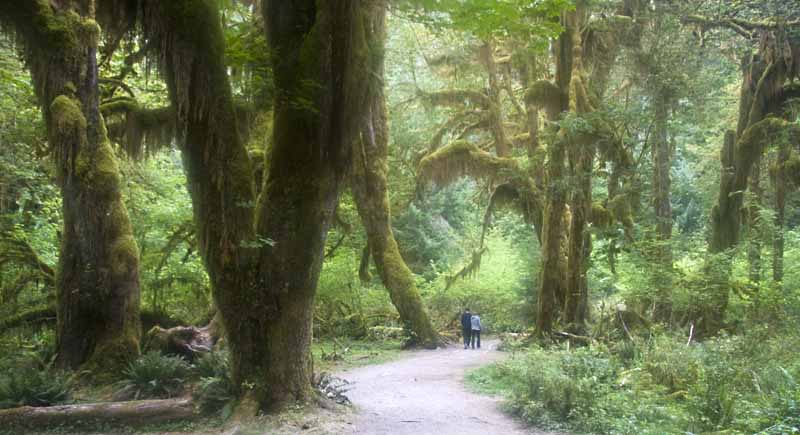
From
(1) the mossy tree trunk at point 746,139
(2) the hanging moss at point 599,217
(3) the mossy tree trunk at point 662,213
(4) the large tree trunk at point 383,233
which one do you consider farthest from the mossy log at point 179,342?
(1) the mossy tree trunk at point 746,139

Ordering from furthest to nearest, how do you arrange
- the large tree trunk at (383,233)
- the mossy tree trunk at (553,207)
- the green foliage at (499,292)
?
the green foliage at (499,292) < the large tree trunk at (383,233) < the mossy tree trunk at (553,207)

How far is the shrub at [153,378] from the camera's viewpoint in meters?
10.9

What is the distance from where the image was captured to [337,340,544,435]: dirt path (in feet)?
29.8

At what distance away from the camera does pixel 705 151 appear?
2773 centimetres

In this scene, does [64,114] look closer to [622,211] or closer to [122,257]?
[122,257]

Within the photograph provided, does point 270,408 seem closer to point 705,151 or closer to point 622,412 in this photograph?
Answer: point 622,412

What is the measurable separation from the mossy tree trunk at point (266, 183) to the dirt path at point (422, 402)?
165 centimetres

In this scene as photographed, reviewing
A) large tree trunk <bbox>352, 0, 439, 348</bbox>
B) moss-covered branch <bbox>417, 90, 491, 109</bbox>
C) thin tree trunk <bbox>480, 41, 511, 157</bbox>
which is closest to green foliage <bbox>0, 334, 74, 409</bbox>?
large tree trunk <bbox>352, 0, 439, 348</bbox>

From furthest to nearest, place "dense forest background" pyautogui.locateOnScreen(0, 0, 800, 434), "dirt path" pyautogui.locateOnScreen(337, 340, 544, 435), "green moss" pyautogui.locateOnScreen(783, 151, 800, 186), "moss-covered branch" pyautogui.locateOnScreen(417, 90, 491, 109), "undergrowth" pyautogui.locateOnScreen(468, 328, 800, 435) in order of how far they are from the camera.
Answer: "moss-covered branch" pyautogui.locateOnScreen(417, 90, 491, 109), "green moss" pyautogui.locateOnScreen(783, 151, 800, 186), "dirt path" pyautogui.locateOnScreen(337, 340, 544, 435), "dense forest background" pyautogui.locateOnScreen(0, 0, 800, 434), "undergrowth" pyautogui.locateOnScreen(468, 328, 800, 435)

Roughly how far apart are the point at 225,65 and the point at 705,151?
2476 cm

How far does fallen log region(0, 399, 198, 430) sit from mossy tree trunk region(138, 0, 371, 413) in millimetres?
1188

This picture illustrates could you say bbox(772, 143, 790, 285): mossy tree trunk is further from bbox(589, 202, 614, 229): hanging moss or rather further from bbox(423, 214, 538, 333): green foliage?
bbox(423, 214, 538, 333): green foliage

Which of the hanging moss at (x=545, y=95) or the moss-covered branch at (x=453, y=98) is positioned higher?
the moss-covered branch at (x=453, y=98)

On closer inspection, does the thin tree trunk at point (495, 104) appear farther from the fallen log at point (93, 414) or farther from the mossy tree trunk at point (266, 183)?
the fallen log at point (93, 414)
